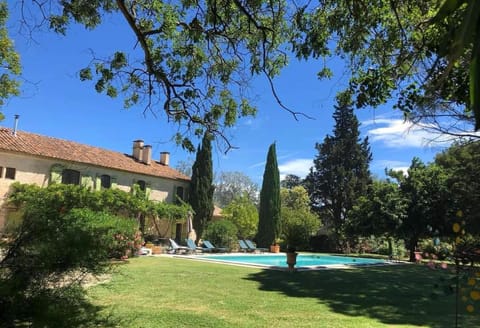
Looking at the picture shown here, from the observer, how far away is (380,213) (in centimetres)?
2605

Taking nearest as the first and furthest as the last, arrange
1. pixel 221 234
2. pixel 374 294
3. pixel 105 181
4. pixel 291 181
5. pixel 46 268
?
pixel 46 268 < pixel 374 294 < pixel 221 234 < pixel 105 181 < pixel 291 181

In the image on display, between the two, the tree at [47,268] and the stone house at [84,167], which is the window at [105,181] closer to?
the stone house at [84,167]

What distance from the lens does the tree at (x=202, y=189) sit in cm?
3472

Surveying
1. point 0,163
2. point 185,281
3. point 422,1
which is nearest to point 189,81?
point 422,1

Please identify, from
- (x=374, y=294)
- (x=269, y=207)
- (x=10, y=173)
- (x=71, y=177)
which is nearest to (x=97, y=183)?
(x=71, y=177)

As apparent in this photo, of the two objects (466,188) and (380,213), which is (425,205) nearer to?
(466,188)

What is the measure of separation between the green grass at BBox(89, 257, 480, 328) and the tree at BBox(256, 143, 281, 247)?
71.2 ft

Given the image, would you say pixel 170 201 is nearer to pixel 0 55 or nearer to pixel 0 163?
pixel 0 163

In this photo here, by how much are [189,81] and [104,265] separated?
4915 mm

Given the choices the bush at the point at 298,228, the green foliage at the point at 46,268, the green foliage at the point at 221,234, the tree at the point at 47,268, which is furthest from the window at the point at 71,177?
the green foliage at the point at 46,268

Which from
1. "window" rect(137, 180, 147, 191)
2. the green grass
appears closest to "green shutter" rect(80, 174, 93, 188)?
"window" rect(137, 180, 147, 191)

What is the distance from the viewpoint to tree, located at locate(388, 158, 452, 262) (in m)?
24.8

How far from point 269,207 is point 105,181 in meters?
13.8

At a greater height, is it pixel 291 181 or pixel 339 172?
pixel 291 181
